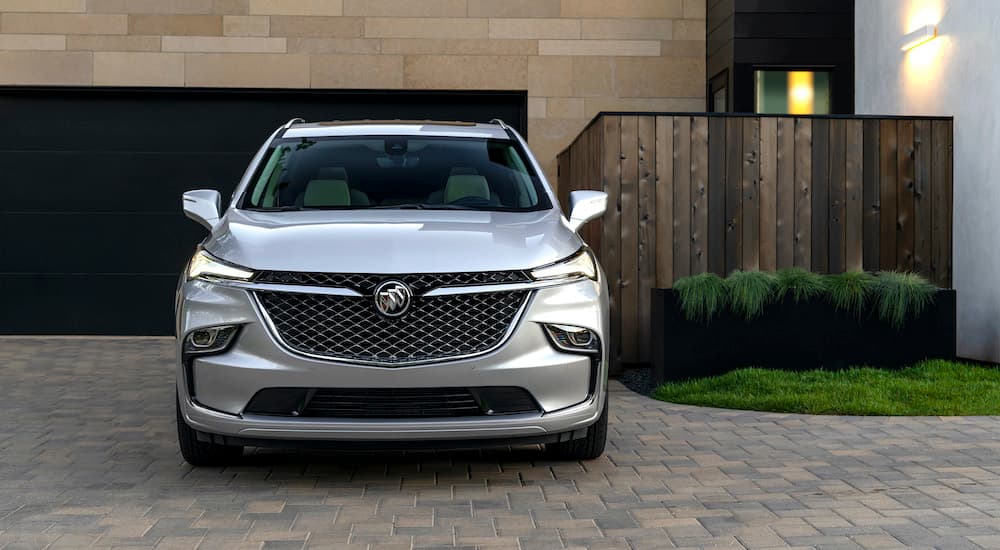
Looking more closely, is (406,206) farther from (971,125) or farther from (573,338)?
(971,125)

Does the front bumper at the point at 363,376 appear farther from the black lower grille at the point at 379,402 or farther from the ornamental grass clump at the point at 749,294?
the ornamental grass clump at the point at 749,294

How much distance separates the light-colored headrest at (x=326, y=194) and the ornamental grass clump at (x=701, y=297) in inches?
115

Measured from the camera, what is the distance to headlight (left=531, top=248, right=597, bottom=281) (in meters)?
5.31

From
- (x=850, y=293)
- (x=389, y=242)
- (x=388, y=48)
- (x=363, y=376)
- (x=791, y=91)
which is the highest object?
(x=388, y=48)

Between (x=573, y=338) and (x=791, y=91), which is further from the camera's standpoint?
(x=791, y=91)

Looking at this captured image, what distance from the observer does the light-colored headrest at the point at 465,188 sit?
634 cm

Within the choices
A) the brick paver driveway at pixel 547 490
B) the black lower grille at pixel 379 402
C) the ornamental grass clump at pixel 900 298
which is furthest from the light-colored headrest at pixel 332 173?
the ornamental grass clump at pixel 900 298

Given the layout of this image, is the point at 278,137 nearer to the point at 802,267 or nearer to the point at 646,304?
the point at 646,304

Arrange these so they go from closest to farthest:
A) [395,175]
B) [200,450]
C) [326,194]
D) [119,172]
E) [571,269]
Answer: [571,269], [200,450], [326,194], [395,175], [119,172]

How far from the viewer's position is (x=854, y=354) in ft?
27.7

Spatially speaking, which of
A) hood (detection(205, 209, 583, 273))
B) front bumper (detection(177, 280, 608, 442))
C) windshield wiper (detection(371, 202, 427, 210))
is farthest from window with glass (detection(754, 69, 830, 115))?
front bumper (detection(177, 280, 608, 442))

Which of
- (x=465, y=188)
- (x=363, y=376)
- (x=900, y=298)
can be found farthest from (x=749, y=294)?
(x=363, y=376)

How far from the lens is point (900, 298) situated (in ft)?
27.5

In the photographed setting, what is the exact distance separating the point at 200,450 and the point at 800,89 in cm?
898
